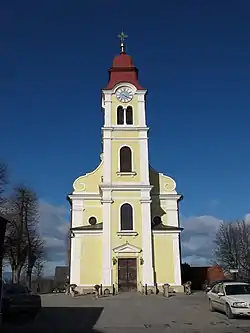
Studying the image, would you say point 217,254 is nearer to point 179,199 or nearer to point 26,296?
point 179,199

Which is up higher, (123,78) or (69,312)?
(123,78)

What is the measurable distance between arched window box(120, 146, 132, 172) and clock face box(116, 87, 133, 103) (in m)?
5.27

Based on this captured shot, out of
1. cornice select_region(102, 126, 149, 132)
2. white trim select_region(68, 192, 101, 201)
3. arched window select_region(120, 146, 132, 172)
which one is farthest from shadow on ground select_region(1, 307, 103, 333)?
cornice select_region(102, 126, 149, 132)

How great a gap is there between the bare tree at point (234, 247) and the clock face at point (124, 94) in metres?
29.9

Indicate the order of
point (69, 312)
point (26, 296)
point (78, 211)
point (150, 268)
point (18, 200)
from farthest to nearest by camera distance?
point (18, 200), point (78, 211), point (150, 268), point (69, 312), point (26, 296)

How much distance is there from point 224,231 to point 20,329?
54.1 metres

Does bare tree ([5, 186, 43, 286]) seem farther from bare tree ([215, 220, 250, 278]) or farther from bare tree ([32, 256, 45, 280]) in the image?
bare tree ([215, 220, 250, 278])

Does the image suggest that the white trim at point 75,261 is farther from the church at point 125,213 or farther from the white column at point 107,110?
the white column at point 107,110

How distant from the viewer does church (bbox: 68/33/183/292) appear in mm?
37281

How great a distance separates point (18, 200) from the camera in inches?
1832

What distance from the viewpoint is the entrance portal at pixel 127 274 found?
Answer: 36906mm

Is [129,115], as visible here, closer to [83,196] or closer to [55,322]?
[83,196]

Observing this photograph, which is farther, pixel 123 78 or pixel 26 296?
pixel 123 78

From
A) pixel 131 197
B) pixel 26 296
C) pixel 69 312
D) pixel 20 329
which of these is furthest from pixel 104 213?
pixel 20 329
